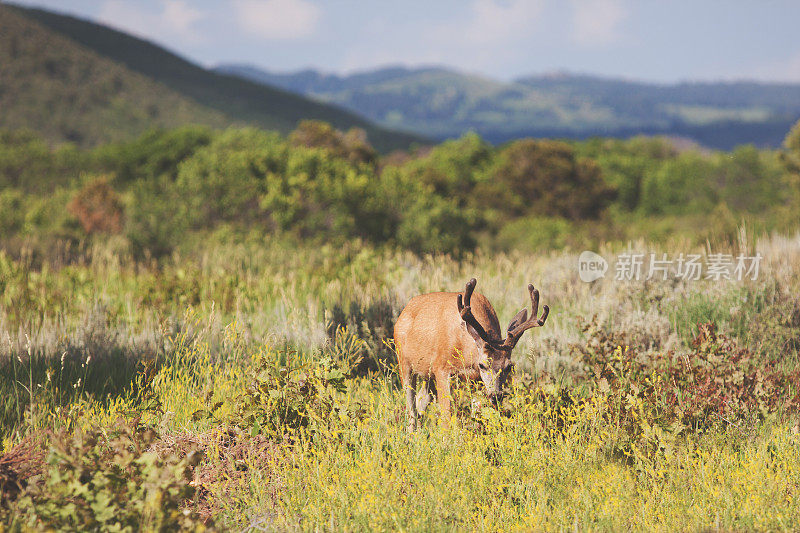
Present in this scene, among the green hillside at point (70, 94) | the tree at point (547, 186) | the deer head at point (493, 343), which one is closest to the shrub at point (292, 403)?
the deer head at point (493, 343)

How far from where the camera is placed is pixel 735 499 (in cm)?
353

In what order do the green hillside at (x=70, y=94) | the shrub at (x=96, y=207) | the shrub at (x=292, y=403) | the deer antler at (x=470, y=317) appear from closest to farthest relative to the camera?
the deer antler at (x=470, y=317), the shrub at (x=292, y=403), the shrub at (x=96, y=207), the green hillside at (x=70, y=94)

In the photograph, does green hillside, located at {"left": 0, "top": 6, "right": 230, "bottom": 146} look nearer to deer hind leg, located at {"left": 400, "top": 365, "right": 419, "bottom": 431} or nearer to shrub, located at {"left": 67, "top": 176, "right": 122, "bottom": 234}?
shrub, located at {"left": 67, "top": 176, "right": 122, "bottom": 234}

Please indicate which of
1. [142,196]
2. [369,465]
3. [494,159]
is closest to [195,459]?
[369,465]

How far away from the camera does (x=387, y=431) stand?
13.3ft

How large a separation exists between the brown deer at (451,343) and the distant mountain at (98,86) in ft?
248

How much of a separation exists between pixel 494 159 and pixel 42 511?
43186mm

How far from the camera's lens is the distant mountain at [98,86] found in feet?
239

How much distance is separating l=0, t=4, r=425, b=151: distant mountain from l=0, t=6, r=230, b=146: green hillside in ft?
0.38

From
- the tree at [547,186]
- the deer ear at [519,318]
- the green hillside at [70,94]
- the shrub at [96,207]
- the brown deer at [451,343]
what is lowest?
the shrub at [96,207]

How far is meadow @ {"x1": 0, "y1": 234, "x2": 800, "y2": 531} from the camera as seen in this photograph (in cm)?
330

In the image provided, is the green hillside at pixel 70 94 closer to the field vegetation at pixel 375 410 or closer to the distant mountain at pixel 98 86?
the distant mountain at pixel 98 86

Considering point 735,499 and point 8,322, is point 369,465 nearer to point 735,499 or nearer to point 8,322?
point 735,499

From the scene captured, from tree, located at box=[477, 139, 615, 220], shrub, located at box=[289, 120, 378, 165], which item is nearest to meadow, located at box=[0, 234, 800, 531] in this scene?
shrub, located at box=[289, 120, 378, 165]
